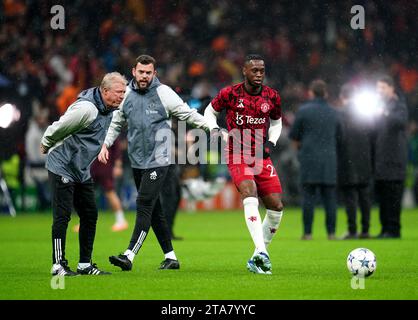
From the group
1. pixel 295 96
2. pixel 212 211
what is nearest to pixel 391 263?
pixel 212 211

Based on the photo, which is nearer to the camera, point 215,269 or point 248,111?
point 248,111

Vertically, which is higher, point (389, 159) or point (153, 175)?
point (389, 159)

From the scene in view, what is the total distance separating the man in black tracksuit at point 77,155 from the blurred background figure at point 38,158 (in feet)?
44.9

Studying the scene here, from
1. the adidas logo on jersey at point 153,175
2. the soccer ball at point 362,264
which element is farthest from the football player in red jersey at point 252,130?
the soccer ball at point 362,264

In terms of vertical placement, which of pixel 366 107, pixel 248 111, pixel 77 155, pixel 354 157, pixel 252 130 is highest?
pixel 366 107

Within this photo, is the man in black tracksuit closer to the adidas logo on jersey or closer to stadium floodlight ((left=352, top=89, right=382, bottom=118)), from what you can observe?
the adidas logo on jersey

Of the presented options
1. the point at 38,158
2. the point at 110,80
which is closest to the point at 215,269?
the point at 110,80

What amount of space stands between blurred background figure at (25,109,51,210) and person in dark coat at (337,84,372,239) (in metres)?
9.32

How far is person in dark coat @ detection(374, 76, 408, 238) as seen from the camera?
1670cm

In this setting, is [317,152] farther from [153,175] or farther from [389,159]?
[153,175]

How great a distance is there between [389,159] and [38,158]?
10.9m

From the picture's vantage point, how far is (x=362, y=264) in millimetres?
10258
